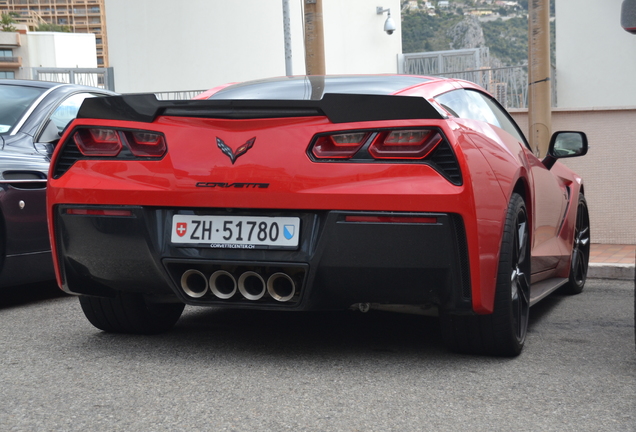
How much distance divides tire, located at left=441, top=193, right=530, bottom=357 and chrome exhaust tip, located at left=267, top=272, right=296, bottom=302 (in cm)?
68

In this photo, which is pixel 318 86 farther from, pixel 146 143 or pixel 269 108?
pixel 146 143

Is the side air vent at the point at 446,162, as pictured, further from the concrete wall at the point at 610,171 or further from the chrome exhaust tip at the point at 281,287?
the concrete wall at the point at 610,171

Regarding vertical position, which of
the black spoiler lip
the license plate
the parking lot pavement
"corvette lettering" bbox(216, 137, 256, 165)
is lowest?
the parking lot pavement

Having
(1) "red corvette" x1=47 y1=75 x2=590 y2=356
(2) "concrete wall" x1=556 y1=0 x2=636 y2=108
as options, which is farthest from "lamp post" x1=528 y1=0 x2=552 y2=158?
(2) "concrete wall" x1=556 y1=0 x2=636 y2=108

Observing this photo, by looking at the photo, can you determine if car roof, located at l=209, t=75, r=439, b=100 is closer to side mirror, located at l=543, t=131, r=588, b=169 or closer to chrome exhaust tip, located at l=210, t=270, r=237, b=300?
chrome exhaust tip, located at l=210, t=270, r=237, b=300

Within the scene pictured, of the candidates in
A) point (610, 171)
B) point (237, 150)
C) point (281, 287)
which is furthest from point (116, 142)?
point (610, 171)

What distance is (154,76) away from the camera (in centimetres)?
3478

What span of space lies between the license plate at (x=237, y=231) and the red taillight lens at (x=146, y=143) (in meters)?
0.28

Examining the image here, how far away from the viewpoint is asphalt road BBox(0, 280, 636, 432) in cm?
282

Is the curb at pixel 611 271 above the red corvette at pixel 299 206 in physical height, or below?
below

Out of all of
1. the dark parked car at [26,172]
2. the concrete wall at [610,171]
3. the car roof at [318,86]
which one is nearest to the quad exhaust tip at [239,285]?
the car roof at [318,86]

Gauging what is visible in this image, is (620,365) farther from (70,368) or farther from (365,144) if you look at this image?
(70,368)

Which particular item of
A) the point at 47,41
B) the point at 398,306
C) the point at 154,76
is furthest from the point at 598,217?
the point at 47,41

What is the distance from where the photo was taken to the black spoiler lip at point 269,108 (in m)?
3.33
